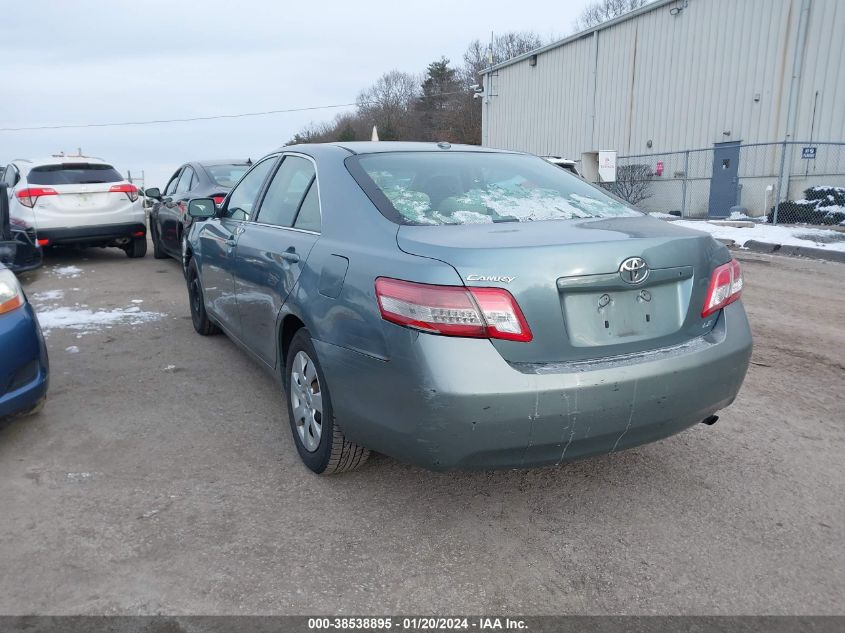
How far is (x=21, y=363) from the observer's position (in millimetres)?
3508

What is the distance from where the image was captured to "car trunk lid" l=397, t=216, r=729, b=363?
241 cm

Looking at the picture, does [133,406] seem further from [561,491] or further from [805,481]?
[805,481]

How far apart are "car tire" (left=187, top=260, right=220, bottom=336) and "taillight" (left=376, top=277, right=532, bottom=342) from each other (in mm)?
3681

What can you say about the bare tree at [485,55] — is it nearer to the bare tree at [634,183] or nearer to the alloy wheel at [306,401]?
the bare tree at [634,183]

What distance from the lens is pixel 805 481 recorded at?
318 cm

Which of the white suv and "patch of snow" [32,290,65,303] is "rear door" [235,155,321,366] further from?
the white suv

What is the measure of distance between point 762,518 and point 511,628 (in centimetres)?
133

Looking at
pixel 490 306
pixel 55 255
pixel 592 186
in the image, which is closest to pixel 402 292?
pixel 490 306

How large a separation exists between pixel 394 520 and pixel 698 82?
2136 centimetres

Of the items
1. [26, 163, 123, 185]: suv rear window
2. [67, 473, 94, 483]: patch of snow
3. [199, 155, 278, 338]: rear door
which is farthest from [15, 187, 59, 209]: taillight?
[67, 473, 94, 483]: patch of snow

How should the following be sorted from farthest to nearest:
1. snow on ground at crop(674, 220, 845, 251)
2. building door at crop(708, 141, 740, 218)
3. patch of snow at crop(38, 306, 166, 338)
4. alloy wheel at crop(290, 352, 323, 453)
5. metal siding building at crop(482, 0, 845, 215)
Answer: building door at crop(708, 141, 740, 218) → metal siding building at crop(482, 0, 845, 215) → snow on ground at crop(674, 220, 845, 251) → patch of snow at crop(38, 306, 166, 338) → alloy wheel at crop(290, 352, 323, 453)

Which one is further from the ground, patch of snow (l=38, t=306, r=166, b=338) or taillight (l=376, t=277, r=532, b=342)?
taillight (l=376, t=277, r=532, b=342)

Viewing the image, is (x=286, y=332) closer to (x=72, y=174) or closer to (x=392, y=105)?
(x=72, y=174)

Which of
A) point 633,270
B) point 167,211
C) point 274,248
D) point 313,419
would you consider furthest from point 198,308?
point 167,211
